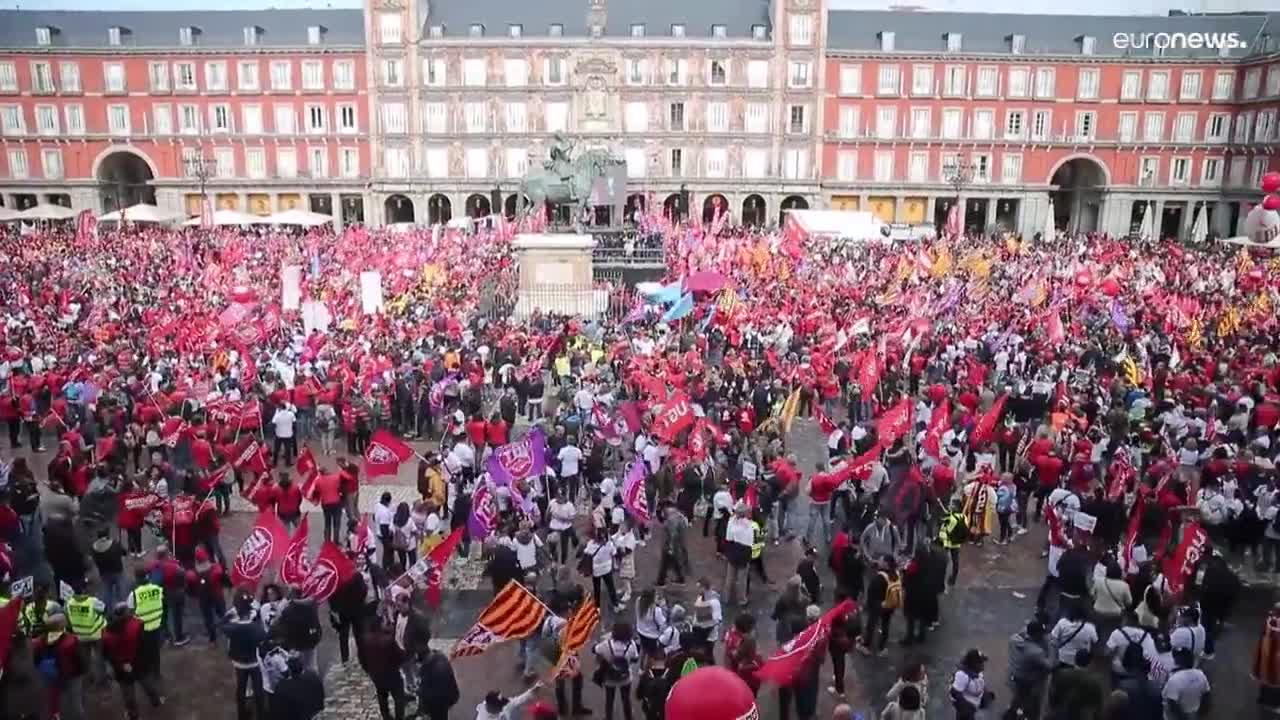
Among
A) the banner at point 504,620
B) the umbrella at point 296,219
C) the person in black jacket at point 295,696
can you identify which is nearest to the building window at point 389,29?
the umbrella at point 296,219

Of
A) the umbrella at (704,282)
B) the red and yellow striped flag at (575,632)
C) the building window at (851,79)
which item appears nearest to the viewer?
the red and yellow striped flag at (575,632)

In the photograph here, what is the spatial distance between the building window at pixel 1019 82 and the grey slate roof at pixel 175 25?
40092 mm

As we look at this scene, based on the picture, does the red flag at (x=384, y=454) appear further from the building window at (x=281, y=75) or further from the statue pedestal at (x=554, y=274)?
the building window at (x=281, y=75)

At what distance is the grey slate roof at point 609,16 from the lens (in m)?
59.1

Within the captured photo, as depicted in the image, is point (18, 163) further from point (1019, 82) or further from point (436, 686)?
point (436, 686)

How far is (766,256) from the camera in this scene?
1257 inches

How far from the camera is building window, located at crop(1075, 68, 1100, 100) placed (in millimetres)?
59531

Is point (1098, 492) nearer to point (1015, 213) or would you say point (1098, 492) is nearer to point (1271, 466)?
point (1271, 466)

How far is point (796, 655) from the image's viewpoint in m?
8.11

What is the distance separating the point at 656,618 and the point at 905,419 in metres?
6.31

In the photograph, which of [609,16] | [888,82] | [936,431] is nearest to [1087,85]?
[888,82]

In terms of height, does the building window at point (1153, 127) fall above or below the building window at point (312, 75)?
below

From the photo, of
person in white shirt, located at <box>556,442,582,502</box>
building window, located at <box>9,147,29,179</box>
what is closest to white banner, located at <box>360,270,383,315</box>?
person in white shirt, located at <box>556,442,582,502</box>

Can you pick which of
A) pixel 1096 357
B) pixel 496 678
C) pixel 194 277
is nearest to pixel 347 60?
pixel 194 277
